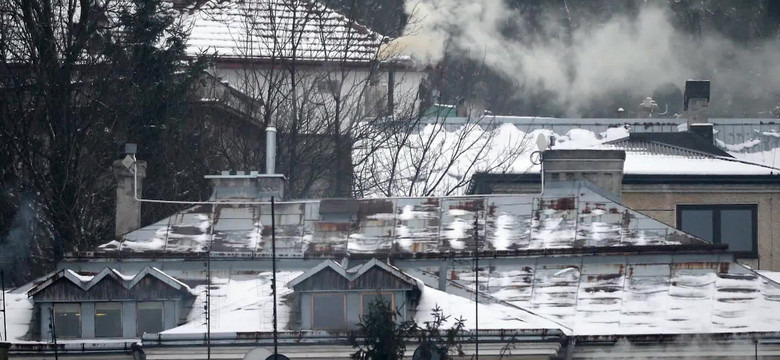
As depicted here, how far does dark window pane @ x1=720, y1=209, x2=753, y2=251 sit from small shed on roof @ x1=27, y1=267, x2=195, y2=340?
16514mm

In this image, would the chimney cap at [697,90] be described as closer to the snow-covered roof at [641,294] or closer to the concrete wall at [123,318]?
the snow-covered roof at [641,294]

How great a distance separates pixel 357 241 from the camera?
128ft

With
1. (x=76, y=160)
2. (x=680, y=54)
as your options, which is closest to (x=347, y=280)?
(x=76, y=160)

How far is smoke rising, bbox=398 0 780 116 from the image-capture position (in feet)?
232

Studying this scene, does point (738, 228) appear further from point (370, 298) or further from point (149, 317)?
point (149, 317)

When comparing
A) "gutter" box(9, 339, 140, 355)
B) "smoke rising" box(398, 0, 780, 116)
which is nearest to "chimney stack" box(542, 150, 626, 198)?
"gutter" box(9, 339, 140, 355)

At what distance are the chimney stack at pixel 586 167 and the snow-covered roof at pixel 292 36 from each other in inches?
771

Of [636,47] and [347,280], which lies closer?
[347,280]

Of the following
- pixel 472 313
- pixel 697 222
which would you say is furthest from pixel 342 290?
pixel 697 222

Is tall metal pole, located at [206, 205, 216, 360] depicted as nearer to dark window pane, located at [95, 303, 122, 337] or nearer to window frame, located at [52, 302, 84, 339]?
dark window pane, located at [95, 303, 122, 337]

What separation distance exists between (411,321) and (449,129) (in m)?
25.9

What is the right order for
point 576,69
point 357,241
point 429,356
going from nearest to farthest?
point 429,356 → point 357,241 → point 576,69

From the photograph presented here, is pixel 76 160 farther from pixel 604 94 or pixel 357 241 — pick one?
pixel 604 94

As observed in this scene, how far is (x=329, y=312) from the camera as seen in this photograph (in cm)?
3572
